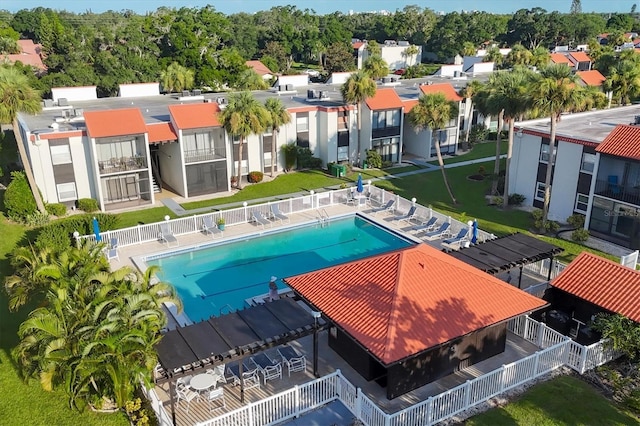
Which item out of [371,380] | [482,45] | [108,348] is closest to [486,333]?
[371,380]

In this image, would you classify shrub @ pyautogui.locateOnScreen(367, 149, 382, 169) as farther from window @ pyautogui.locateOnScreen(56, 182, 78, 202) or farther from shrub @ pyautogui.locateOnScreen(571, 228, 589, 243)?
window @ pyautogui.locateOnScreen(56, 182, 78, 202)

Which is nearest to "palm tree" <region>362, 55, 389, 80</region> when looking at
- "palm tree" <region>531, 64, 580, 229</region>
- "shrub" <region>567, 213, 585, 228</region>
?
"palm tree" <region>531, 64, 580, 229</region>

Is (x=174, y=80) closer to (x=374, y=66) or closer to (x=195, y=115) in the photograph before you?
(x=374, y=66)

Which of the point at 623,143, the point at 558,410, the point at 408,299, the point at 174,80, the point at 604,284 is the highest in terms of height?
the point at 174,80

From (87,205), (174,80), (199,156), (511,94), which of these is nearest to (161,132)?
(199,156)

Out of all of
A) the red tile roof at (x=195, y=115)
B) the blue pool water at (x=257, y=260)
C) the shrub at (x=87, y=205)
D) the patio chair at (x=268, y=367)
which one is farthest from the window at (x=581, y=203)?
the shrub at (x=87, y=205)

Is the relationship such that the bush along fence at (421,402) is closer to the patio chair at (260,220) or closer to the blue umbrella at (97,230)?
the blue umbrella at (97,230)
